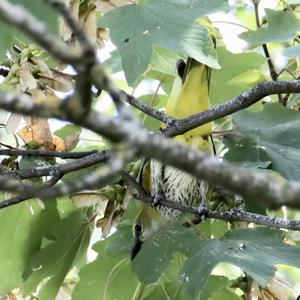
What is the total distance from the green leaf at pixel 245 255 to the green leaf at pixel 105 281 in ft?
1.21

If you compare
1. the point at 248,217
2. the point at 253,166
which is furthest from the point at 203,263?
the point at 253,166

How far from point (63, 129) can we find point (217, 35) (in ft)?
1.57

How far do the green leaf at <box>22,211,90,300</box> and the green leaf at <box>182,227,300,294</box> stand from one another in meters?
0.45

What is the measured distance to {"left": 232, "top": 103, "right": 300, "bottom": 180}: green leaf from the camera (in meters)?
1.81

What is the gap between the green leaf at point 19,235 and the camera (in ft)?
6.31

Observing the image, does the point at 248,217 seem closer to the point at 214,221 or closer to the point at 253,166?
the point at 253,166

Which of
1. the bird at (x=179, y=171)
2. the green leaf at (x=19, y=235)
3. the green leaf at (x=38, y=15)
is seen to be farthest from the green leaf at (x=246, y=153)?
the green leaf at (x=38, y=15)

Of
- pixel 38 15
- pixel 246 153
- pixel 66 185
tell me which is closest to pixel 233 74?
pixel 246 153

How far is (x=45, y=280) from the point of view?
2.07 m

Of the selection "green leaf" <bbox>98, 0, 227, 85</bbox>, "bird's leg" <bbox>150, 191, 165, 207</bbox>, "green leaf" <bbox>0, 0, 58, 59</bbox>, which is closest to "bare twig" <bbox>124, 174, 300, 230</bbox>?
"bird's leg" <bbox>150, 191, 165, 207</bbox>

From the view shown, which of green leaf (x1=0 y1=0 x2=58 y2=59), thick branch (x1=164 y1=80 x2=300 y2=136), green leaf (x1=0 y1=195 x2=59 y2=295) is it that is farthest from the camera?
green leaf (x1=0 y1=195 x2=59 y2=295)

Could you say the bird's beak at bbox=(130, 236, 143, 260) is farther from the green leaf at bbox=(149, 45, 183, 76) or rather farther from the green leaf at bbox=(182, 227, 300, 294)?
the green leaf at bbox=(149, 45, 183, 76)

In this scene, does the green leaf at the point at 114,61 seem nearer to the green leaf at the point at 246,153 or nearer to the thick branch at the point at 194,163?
the green leaf at the point at 246,153

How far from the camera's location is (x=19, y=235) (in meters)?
1.93
